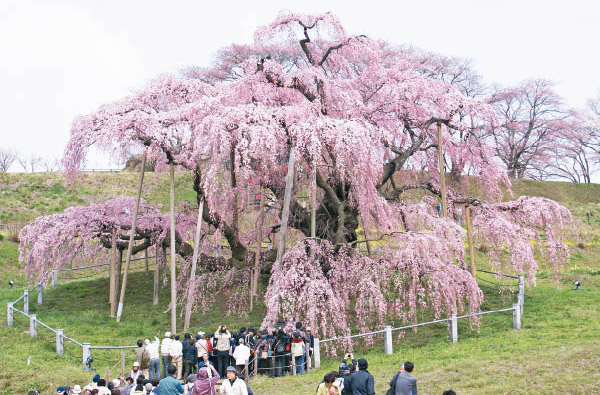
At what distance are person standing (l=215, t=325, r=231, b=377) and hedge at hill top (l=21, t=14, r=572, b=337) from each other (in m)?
1.88

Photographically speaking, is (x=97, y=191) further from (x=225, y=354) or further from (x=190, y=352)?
(x=225, y=354)

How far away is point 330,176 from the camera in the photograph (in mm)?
21172

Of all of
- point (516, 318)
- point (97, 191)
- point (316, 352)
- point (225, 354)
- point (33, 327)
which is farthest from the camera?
point (97, 191)

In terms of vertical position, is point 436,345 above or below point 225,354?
below

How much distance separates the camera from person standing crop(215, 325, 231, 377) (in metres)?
14.1

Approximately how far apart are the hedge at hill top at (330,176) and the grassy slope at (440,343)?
1.24 meters

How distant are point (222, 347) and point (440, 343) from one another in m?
6.48

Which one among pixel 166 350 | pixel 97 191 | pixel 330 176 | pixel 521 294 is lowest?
pixel 166 350

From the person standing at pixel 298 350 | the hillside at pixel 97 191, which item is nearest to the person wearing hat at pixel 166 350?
the person standing at pixel 298 350

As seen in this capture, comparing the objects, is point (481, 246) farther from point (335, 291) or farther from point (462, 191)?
point (335, 291)

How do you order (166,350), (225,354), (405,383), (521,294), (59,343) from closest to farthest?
(405,383), (166,350), (225,354), (59,343), (521,294)

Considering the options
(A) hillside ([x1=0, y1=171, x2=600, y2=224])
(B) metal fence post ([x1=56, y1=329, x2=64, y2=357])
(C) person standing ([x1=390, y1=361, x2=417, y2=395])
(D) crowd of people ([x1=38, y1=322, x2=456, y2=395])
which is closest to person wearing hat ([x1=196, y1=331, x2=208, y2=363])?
(D) crowd of people ([x1=38, y1=322, x2=456, y2=395])

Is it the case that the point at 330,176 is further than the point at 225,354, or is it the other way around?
the point at 330,176

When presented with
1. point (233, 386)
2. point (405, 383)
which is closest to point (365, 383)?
point (405, 383)
